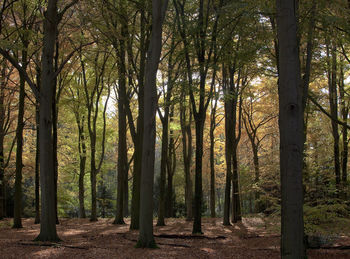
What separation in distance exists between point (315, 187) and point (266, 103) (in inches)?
587

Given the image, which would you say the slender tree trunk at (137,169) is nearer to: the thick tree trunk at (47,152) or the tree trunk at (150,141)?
the thick tree trunk at (47,152)

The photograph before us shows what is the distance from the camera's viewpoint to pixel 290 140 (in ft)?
17.2

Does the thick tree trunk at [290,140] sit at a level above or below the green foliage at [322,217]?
above

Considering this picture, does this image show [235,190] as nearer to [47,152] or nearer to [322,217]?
[322,217]

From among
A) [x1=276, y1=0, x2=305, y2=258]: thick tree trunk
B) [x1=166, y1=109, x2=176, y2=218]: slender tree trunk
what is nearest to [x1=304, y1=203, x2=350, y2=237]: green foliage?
[x1=276, y1=0, x2=305, y2=258]: thick tree trunk

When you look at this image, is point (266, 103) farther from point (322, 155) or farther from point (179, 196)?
point (179, 196)

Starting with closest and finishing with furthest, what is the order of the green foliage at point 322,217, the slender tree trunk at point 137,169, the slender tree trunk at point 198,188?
the green foliage at point 322,217 → the slender tree trunk at point 198,188 → the slender tree trunk at point 137,169

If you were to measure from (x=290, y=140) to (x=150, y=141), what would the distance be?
4273mm

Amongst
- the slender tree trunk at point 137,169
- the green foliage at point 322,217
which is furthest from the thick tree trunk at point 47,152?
the green foliage at point 322,217

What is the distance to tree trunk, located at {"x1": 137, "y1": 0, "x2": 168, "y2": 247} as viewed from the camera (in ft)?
28.0

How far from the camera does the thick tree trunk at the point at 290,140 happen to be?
5.18m

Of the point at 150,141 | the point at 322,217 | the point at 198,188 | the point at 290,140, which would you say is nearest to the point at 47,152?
the point at 150,141

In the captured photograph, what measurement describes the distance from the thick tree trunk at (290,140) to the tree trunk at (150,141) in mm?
4030

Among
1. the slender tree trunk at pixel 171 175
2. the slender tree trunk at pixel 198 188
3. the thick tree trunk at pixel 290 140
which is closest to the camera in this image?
the thick tree trunk at pixel 290 140
